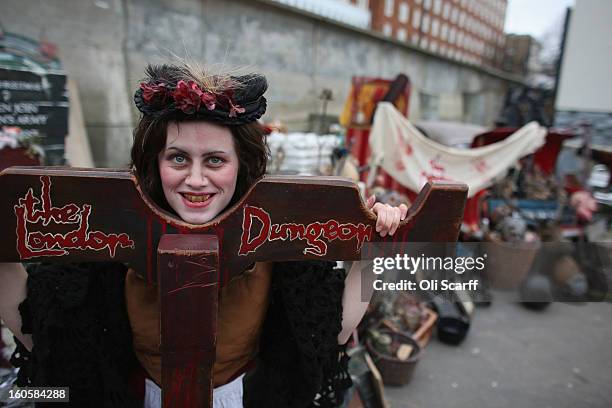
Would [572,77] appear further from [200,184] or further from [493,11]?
[493,11]

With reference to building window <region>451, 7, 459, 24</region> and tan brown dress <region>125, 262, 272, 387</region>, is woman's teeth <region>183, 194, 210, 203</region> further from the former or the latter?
building window <region>451, 7, 459, 24</region>

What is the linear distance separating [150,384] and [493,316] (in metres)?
3.76

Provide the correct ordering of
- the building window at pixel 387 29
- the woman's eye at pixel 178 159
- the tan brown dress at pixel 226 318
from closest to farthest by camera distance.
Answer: the woman's eye at pixel 178 159 → the tan brown dress at pixel 226 318 → the building window at pixel 387 29

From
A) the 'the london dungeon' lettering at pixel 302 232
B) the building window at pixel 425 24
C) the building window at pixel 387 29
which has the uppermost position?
the building window at pixel 425 24

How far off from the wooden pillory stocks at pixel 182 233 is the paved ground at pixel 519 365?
2.38 m

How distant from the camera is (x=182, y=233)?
0.81 metres

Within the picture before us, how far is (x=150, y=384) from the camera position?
116 cm

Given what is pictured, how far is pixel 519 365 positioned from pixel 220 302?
307 centimetres

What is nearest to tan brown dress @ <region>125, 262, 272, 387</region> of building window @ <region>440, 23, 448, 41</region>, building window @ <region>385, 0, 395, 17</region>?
building window @ <region>385, 0, 395, 17</region>

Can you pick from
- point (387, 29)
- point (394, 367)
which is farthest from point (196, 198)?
point (387, 29)

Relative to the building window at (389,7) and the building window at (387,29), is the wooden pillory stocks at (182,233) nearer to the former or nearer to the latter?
the building window at (389,7)

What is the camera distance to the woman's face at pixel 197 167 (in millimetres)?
895

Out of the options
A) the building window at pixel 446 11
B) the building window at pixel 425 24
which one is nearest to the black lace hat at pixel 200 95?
the building window at pixel 425 24

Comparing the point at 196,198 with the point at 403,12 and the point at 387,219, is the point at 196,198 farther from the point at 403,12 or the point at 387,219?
the point at 403,12
